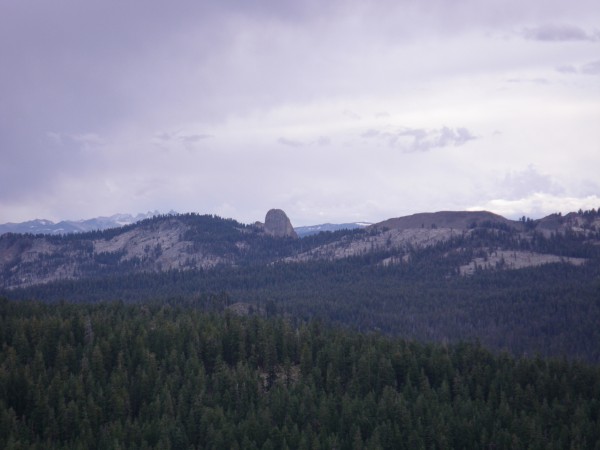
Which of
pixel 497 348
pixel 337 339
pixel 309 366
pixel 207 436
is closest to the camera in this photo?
pixel 207 436

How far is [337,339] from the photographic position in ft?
393

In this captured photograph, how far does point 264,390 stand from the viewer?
348 ft

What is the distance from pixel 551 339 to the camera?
575 feet

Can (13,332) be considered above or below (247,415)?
above

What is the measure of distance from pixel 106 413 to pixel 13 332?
111 ft

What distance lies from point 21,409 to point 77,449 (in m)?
20.1

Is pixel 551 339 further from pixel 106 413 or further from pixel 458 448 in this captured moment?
pixel 106 413

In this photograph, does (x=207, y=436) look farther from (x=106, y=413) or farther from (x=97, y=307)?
(x=97, y=307)

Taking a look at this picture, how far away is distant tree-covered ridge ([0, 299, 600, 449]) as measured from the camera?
86375mm

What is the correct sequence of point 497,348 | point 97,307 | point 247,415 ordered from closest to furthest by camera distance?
point 247,415 < point 97,307 < point 497,348

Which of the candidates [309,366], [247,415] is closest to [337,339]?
[309,366]

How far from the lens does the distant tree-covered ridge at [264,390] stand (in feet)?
283

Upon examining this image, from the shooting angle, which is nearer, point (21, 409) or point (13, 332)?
point (21, 409)

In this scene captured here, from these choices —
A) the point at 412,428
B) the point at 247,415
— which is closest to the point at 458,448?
the point at 412,428
